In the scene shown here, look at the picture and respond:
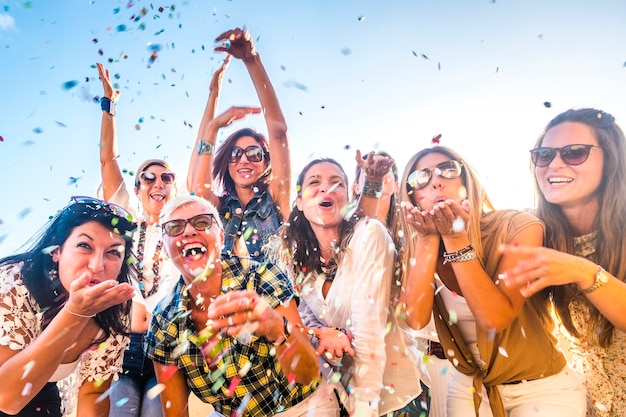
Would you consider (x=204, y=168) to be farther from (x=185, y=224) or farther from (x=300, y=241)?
(x=185, y=224)

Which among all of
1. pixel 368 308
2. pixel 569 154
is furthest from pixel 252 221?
pixel 569 154

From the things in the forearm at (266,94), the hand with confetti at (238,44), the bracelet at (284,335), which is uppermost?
the hand with confetti at (238,44)

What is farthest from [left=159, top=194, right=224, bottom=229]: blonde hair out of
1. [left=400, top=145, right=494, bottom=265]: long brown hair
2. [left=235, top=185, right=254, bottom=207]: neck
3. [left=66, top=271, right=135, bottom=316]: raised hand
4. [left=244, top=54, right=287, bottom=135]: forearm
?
[left=244, top=54, right=287, bottom=135]: forearm

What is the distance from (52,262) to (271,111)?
2.50 m

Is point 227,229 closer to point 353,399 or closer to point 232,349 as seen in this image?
point 232,349

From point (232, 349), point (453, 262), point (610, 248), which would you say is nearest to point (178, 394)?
point (232, 349)

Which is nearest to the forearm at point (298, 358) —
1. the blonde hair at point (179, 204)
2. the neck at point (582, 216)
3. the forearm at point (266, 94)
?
the blonde hair at point (179, 204)

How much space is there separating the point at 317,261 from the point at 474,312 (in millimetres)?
1298

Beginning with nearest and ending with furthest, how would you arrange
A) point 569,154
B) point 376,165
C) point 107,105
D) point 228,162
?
1. point 569,154
2. point 376,165
3. point 228,162
4. point 107,105

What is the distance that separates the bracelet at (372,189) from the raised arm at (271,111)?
0.86 metres

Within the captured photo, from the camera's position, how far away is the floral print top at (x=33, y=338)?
2.86m

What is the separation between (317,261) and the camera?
3.76 metres

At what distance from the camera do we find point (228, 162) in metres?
4.66

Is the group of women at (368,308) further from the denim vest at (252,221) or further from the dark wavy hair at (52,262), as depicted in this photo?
the denim vest at (252,221)
